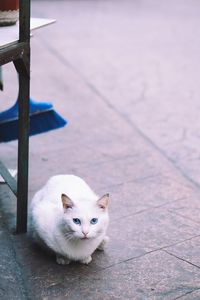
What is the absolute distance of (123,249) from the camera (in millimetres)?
3117

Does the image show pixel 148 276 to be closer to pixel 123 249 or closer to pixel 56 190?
pixel 123 249

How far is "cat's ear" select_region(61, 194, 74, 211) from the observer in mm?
2779

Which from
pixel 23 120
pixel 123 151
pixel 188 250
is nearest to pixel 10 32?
pixel 23 120

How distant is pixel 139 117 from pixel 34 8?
174 inches

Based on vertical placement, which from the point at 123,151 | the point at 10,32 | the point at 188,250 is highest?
the point at 10,32

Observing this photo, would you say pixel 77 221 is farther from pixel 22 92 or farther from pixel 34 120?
pixel 34 120

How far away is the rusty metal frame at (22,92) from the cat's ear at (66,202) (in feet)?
1.16

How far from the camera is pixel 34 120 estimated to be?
148 inches

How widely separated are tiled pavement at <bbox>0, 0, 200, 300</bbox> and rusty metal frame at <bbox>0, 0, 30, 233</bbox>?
197 mm

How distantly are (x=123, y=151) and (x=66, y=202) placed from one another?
Result: 1.66 m

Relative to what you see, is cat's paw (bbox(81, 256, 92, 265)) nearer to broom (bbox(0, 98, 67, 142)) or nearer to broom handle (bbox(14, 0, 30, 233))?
broom handle (bbox(14, 0, 30, 233))

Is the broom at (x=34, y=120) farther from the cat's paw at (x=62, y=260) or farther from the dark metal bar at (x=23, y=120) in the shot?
the cat's paw at (x=62, y=260)

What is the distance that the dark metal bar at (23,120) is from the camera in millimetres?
2773

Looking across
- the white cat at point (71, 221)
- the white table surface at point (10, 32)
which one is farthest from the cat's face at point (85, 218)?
the white table surface at point (10, 32)
